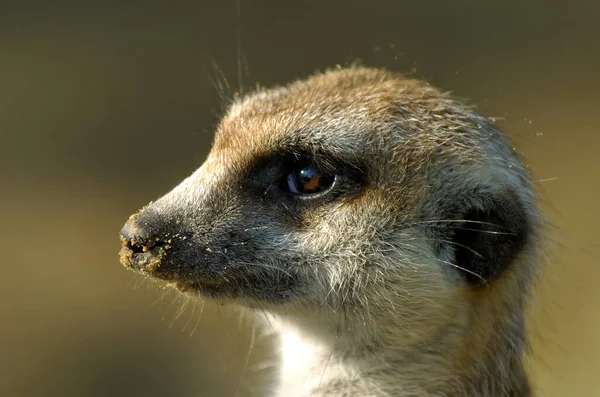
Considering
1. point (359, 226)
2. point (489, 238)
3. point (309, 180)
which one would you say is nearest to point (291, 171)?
point (309, 180)

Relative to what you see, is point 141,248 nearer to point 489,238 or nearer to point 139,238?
point 139,238

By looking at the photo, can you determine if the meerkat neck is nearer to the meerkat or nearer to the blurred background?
the meerkat

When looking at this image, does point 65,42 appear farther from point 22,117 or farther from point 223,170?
point 223,170

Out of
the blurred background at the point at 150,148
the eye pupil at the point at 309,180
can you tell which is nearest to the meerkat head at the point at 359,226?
the eye pupil at the point at 309,180

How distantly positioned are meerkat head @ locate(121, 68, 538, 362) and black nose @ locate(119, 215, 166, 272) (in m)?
0.05

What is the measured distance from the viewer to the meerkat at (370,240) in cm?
272

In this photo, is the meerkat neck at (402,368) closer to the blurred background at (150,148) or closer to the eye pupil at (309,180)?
the eye pupil at (309,180)

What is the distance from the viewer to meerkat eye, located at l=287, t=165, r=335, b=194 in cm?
278

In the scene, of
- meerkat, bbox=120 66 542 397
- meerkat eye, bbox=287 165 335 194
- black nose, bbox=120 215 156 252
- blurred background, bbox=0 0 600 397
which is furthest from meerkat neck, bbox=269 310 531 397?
blurred background, bbox=0 0 600 397

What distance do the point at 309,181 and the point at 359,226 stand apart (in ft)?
0.76

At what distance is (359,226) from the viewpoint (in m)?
2.73

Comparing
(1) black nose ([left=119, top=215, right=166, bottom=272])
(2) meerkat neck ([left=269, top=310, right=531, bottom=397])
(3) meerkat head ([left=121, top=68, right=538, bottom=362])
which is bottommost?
(1) black nose ([left=119, top=215, right=166, bottom=272])

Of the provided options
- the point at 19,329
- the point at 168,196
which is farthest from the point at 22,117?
the point at 168,196

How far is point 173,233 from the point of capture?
2648 millimetres
